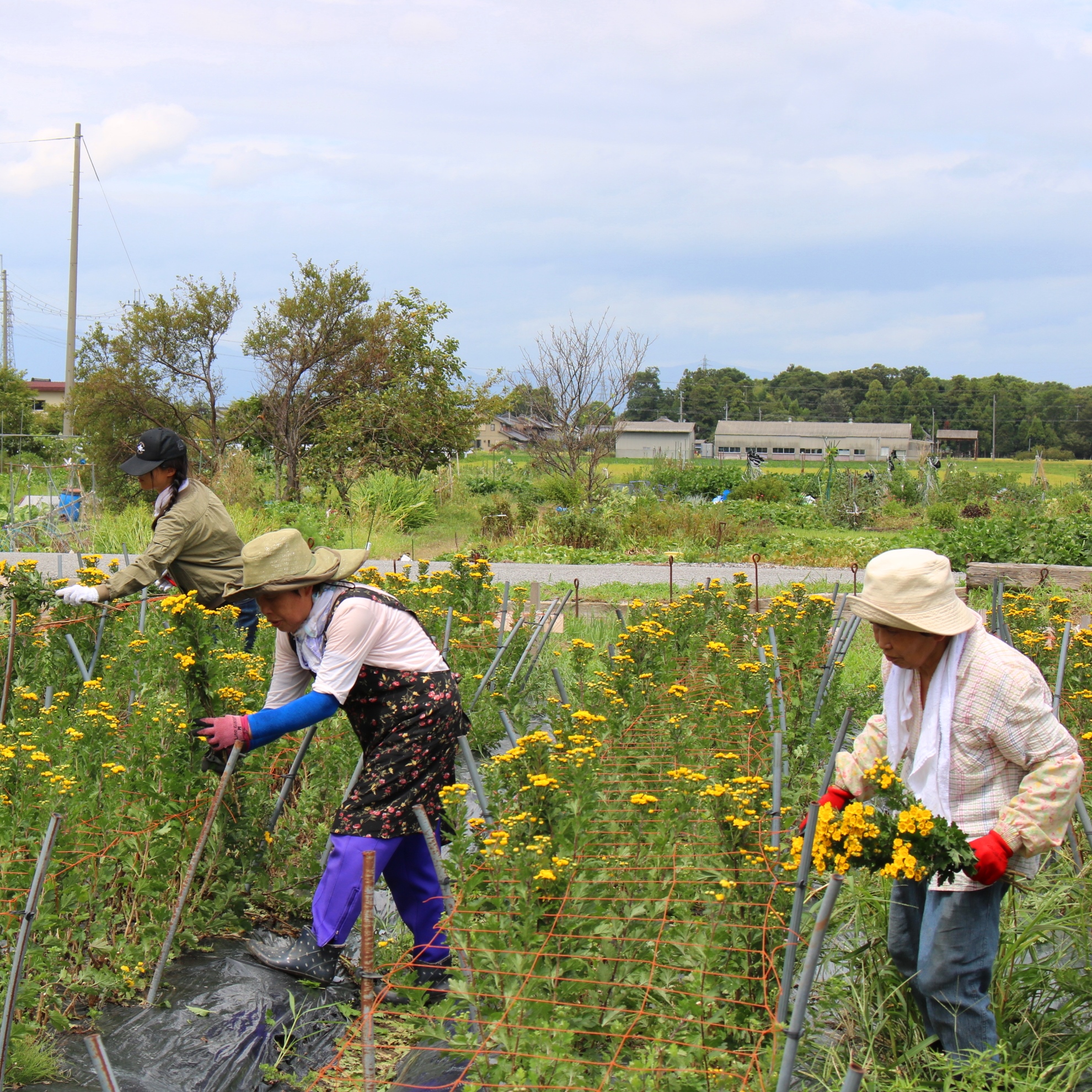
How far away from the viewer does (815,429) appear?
6919 centimetres

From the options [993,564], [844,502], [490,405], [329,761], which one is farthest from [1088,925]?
[490,405]

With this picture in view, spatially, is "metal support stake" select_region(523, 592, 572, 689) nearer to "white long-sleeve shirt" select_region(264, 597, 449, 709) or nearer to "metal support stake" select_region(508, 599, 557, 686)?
"metal support stake" select_region(508, 599, 557, 686)

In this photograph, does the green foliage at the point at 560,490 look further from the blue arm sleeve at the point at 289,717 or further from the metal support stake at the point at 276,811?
the blue arm sleeve at the point at 289,717

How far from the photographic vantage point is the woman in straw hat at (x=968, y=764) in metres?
2.15

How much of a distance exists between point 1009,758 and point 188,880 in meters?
2.22

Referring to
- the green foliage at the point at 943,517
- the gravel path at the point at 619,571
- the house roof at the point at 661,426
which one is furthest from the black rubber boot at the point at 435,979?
the house roof at the point at 661,426

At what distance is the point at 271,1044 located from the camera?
284cm

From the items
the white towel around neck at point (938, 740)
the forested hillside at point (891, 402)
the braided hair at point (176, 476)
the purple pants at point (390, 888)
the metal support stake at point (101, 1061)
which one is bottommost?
the purple pants at point (390, 888)

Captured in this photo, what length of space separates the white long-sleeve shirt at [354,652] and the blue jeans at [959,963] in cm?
150

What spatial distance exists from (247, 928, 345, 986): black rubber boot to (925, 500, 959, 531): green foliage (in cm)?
1524

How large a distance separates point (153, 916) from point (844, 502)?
16454 millimetres

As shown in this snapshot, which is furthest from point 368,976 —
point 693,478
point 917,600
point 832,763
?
point 693,478

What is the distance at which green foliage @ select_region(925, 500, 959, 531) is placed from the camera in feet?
55.0

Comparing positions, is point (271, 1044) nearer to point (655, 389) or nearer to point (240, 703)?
point (240, 703)
